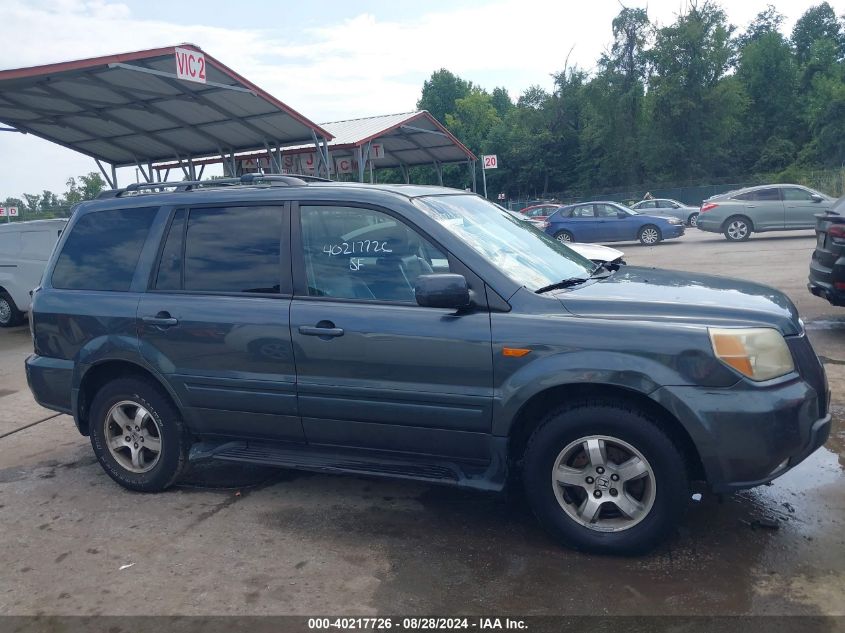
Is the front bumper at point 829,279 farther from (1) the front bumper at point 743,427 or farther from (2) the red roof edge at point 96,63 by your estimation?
(2) the red roof edge at point 96,63

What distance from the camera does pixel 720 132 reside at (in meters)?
54.2

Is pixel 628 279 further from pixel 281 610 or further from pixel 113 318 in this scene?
pixel 113 318

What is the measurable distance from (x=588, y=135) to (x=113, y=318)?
60.5 metres

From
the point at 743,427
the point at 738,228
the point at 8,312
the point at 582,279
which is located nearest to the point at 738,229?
the point at 738,228

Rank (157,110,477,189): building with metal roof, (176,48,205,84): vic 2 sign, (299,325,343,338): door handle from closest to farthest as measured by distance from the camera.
Answer: (299,325,343,338): door handle < (176,48,205,84): vic 2 sign < (157,110,477,189): building with metal roof

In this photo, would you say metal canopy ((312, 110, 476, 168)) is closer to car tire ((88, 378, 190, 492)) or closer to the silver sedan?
the silver sedan

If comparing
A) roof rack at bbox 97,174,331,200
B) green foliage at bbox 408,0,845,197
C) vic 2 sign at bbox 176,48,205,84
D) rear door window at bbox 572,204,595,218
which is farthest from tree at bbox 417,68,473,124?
roof rack at bbox 97,174,331,200

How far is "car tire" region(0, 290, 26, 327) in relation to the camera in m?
12.4

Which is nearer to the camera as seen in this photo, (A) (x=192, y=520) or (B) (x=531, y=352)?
(B) (x=531, y=352)

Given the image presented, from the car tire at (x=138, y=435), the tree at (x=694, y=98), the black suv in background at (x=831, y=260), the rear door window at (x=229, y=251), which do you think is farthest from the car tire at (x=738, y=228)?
the tree at (x=694, y=98)

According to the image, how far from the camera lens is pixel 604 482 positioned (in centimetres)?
352

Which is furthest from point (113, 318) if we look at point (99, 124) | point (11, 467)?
point (99, 124)

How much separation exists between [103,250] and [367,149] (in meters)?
18.4

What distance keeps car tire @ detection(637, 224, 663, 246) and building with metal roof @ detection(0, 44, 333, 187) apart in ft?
32.3
